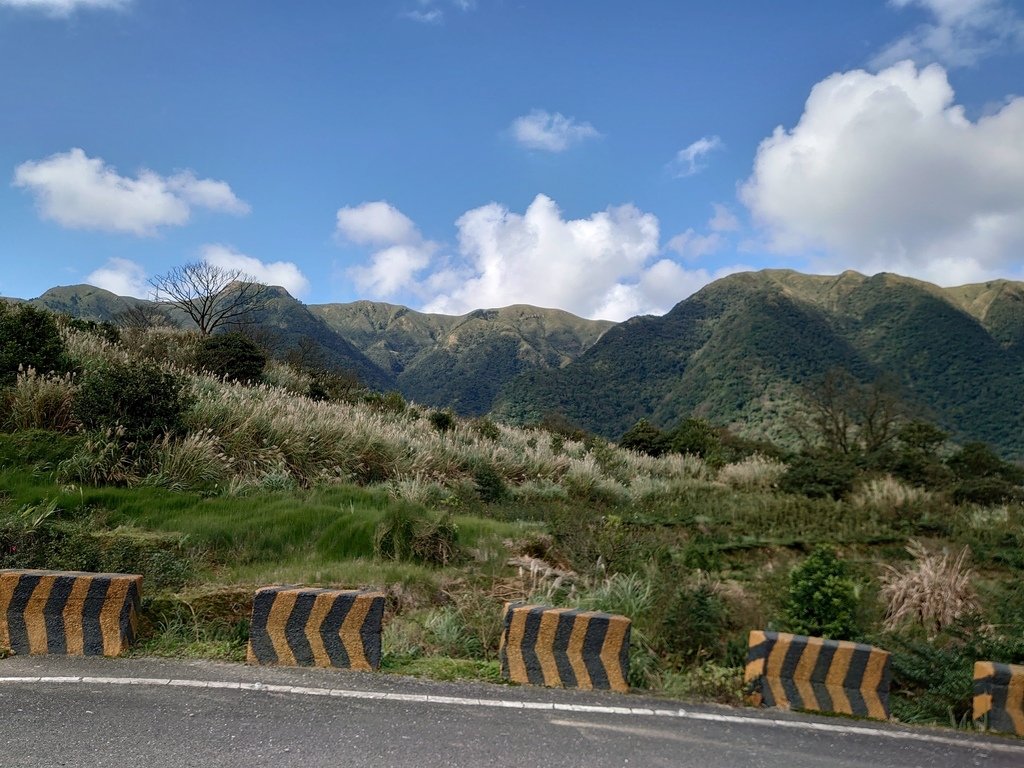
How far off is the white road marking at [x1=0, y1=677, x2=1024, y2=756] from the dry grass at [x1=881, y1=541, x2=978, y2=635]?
257 cm

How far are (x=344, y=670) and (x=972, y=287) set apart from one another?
185204mm

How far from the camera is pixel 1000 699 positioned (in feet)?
15.0

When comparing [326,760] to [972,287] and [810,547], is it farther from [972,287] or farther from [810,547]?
[972,287]

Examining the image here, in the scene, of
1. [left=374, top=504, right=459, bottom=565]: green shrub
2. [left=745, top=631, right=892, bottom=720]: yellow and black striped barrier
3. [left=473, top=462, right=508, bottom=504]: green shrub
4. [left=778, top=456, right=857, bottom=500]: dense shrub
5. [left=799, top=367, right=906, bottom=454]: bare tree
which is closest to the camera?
[left=745, top=631, right=892, bottom=720]: yellow and black striped barrier

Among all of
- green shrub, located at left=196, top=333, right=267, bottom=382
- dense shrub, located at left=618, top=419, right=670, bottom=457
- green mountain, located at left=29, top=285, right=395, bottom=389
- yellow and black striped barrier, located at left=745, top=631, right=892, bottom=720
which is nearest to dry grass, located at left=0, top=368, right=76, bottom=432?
green shrub, located at left=196, top=333, right=267, bottom=382

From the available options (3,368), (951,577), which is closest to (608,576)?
(951,577)

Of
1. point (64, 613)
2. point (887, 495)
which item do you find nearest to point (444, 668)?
point (64, 613)

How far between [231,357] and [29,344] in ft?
22.0

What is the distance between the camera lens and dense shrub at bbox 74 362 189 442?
9422 mm

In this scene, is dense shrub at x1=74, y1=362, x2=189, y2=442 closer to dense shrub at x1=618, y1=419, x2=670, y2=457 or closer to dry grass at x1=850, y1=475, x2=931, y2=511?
dry grass at x1=850, y1=475, x2=931, y2=511

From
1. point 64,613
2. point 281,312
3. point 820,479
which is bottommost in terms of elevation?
point 64,613

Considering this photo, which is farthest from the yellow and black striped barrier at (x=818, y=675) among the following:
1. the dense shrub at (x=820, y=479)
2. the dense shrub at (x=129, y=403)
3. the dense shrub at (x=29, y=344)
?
the dense shrub at (x=29, y=344)

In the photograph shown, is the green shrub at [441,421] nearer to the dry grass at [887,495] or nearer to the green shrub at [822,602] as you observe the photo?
the dry grass at [887,495]

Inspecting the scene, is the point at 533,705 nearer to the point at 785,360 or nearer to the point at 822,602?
the point at 822,602
